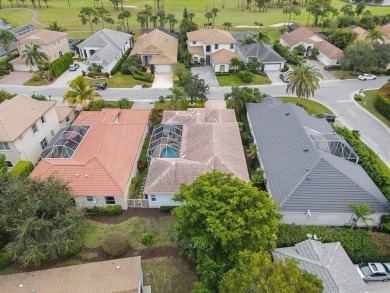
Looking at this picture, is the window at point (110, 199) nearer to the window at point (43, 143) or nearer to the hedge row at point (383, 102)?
the window at point (43, 143)

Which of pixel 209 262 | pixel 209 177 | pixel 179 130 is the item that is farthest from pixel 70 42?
pixel 209 262

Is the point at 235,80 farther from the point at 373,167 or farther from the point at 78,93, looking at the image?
the point at 373,167

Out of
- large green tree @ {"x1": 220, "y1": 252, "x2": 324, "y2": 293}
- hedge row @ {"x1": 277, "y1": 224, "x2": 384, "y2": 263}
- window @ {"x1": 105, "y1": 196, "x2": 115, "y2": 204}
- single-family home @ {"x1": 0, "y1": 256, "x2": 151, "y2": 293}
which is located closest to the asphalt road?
hedge row @ {"x1": 277, "y1": 224, "x2": 384, "y2": 263}

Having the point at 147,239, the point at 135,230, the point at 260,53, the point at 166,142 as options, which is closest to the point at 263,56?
the point at 260,53

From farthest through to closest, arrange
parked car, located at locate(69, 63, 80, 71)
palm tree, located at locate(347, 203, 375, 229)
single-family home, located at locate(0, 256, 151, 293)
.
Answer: parked car, located at locate(69, 63, 80, 71), palm tree, located at locate(347, 203, 375, 229), single-family home, located at locate(0, 256, 151, 293)

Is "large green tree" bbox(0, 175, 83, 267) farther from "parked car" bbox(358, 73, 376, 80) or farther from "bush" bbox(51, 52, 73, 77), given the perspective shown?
"parked car" bbox(358, 73, 376, 80)

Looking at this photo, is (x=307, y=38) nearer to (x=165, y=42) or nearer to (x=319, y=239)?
(x=165, y=42)
